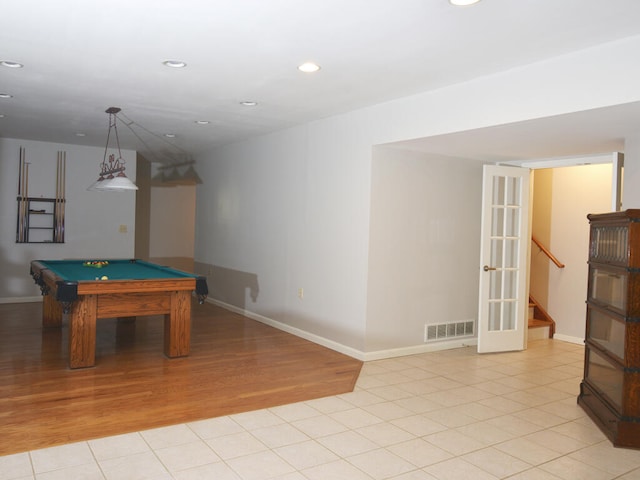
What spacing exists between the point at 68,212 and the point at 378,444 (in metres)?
6.67

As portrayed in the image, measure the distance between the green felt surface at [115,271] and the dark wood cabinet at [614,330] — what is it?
3356mm

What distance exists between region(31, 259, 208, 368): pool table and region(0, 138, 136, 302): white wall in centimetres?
269

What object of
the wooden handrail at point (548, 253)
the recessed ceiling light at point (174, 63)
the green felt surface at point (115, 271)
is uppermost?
the recessed ceiling light at point (174, 63)

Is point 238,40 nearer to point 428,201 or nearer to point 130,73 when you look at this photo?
point 130,73

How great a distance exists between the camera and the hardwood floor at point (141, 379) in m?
3.34

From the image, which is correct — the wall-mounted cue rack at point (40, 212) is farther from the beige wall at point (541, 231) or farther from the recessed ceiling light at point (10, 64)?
the beige wall at point (541, 231)

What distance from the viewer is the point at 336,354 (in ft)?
17.3

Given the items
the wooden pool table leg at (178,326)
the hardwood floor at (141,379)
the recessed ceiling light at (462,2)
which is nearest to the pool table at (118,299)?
the wooden pool table leg at (178,326)

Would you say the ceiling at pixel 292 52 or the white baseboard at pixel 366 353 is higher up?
the ceiling at pixel 292 52

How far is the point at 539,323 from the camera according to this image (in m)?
6.46

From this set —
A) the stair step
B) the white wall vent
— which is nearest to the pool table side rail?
the white wall vent

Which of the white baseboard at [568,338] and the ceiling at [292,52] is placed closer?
the ceiling at [292,52]

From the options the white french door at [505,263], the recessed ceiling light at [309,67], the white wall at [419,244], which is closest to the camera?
the recessed ceiling light at [309,67]

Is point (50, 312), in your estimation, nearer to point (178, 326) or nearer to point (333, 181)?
point (178, 326)
